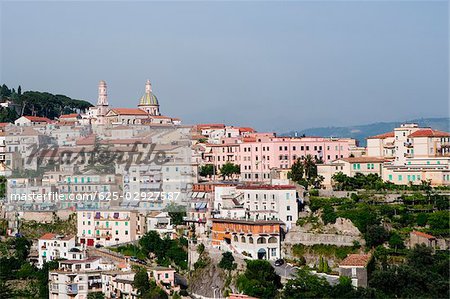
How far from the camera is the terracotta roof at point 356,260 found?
23.1 meters

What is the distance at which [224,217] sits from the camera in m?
28.0

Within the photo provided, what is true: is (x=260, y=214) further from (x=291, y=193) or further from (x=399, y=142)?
(x=399, y=142)

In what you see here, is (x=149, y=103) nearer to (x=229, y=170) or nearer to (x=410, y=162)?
(x=229, y=170)

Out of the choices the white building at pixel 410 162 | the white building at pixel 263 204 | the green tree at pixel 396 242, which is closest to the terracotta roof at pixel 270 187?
the white building at pixel 263 204

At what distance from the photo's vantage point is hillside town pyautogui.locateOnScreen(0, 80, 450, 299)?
80.4ft

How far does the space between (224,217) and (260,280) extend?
4.74 m

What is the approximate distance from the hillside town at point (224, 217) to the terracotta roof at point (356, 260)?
0.05m

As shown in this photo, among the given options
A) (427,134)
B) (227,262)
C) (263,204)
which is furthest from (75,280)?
(427,134)

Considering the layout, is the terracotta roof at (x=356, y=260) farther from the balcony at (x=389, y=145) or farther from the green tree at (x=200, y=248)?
the balcony at (x=389, y=145)

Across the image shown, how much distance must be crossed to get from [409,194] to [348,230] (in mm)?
2872

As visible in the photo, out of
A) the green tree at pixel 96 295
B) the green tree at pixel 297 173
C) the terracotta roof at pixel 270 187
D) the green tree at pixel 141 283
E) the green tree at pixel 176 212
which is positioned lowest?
the green tree at pixel 96 295

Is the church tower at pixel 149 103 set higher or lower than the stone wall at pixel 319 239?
higher

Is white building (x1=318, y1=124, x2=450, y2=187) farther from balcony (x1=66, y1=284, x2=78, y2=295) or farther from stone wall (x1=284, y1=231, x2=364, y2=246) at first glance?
balcony (x1=66, y1=284, x2=78, y2=295)

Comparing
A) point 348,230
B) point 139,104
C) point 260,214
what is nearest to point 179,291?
point 260,214
